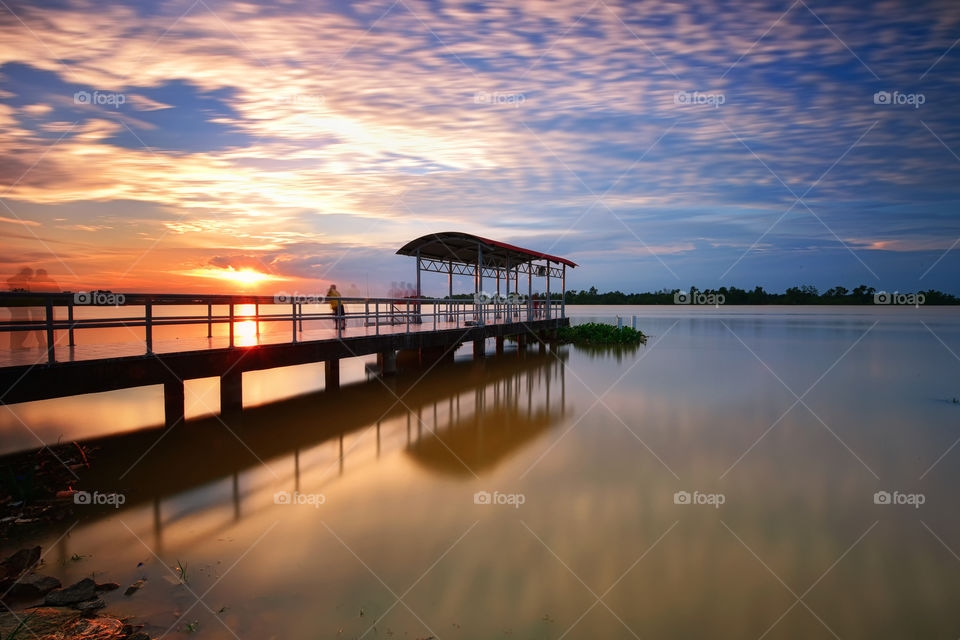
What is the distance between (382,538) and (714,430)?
8.24 metres

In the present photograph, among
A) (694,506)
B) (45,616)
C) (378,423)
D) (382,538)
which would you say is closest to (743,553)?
(694,506)

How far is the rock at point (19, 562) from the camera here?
4510 mm

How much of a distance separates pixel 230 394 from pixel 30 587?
22.9 feet

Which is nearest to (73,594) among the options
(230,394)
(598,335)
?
(230,394)

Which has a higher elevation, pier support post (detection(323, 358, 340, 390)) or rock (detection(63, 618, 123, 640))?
pier support post (detection(323, 358, 340, 390))

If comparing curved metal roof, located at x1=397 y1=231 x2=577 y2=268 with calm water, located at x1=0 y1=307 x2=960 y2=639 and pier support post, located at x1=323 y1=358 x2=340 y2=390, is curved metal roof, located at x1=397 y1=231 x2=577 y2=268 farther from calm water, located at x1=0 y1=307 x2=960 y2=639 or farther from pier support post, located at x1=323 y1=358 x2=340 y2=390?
calm water, located at x1=0 y1=307 x2=960 y2=639

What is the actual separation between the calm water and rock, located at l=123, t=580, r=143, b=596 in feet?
0.47

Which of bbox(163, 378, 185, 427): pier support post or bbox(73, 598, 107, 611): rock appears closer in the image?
bbox(73, 598, 107, 611): rock

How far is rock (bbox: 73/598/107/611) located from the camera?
4100mm

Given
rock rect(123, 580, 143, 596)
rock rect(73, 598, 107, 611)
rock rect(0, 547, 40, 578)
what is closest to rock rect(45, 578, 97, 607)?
rock rect(73, 598, 107, 611)

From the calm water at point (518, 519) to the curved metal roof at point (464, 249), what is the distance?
7786 millimetres

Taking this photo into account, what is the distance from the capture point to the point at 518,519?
6395 mm

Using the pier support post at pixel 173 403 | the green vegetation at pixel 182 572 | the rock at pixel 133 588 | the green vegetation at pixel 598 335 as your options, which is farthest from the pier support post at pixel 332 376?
the green vegetation at pixel 598 335

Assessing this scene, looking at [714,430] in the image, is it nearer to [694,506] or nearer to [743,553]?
[694,506]
